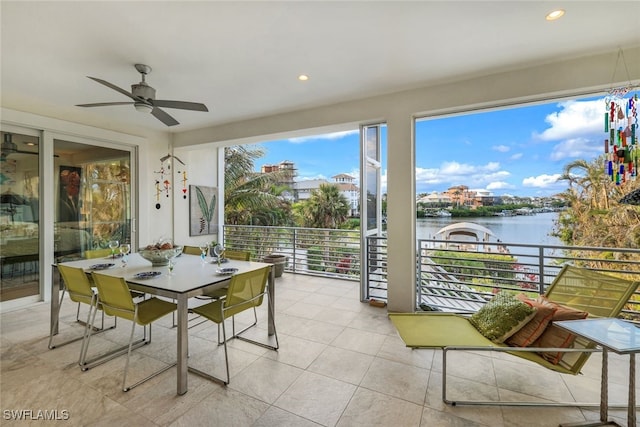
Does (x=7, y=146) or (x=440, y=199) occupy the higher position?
(x=7, y=146)

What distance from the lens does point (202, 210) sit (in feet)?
19.5

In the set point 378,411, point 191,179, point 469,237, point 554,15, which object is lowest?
point 378,411

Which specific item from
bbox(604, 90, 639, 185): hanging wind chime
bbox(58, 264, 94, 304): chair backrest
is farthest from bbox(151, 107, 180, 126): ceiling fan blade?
bbox(604, 90, 639, 185): hanging wind chime

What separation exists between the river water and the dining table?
2.23 meters

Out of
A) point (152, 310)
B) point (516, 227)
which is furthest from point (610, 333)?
point (152, 310)

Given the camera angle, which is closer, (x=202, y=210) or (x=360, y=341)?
(x=360, y=341)

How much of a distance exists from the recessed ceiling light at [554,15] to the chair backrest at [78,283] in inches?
163

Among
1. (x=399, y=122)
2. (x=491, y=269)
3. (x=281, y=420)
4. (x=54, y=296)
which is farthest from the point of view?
(x=399, y=122)

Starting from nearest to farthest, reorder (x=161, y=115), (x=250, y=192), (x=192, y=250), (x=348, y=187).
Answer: (x=161, y=115) → (x=192, y=250) → (x=250, y=192) → (x=348, y=187)

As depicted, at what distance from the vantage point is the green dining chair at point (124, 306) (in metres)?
2.04

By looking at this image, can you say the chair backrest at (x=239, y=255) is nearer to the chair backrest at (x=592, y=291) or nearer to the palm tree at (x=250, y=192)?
the chair backrest at (x=592, y=291)

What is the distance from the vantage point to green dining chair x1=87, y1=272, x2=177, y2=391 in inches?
80.4

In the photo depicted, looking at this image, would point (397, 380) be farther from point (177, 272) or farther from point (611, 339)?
point (177, 272)

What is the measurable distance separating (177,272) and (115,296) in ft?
1.55
